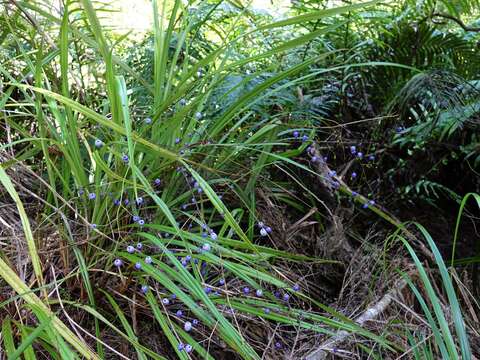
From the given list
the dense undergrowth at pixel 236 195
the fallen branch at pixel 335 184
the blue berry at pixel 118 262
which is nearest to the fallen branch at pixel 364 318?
the dense undergrowth at pixel 236 195

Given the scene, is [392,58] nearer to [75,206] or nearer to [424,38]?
[424,38]

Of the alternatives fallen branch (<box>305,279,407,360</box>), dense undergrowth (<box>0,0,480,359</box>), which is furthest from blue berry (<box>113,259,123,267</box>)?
fallen branch (<box>305,279,407,360</box>)

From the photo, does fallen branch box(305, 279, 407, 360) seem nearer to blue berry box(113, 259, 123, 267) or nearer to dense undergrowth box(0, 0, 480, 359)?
dense undergrowth box(0, 0, 480, 359)

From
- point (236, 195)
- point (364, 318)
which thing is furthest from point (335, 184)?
point (364, 318)

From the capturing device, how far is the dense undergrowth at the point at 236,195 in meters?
0.88

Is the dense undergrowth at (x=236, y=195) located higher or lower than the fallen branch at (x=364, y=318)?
higher

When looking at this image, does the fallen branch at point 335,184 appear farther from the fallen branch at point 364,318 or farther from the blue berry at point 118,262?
the blue berry at point 118,262

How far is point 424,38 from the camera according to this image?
1538 millimetres

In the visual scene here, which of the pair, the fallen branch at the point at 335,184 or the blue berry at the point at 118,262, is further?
the fallen branch at the point at 335,184

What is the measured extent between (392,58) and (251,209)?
0.75 meters

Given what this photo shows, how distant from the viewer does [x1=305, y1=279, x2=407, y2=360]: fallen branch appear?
3.11 ft

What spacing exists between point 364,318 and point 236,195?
1.33ft

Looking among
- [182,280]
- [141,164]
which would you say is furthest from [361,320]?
[141,164]

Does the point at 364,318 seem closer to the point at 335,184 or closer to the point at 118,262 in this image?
the point at 335,184
